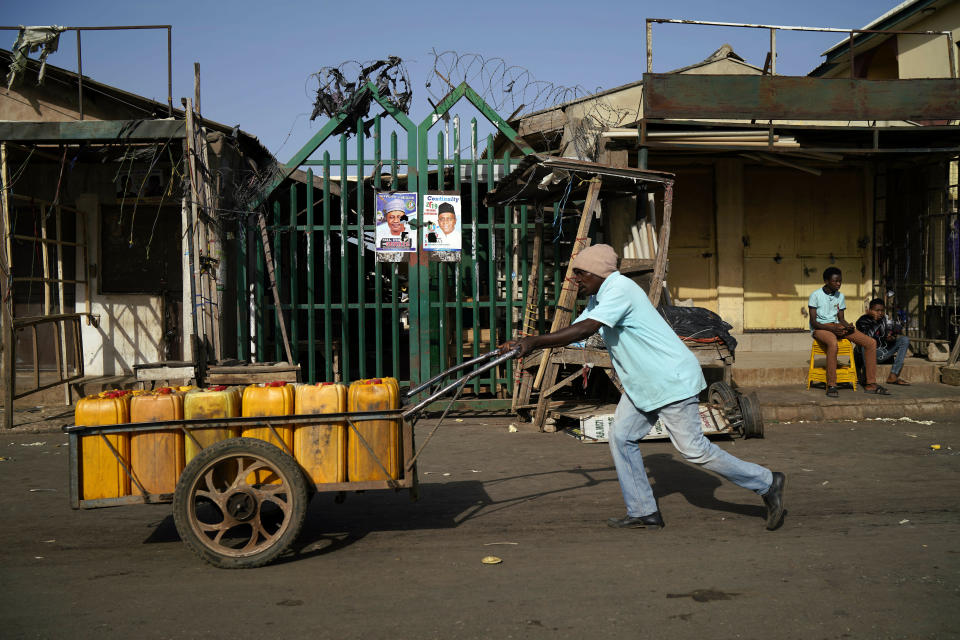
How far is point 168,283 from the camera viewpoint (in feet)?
32.6

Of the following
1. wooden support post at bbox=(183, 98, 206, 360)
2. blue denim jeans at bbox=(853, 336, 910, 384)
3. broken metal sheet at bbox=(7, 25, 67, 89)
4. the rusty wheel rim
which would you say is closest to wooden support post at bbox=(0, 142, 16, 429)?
broken metal sheet at bbox=(7, 25, 67, 89)

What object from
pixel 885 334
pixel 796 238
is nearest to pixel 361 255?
pixel 885 334

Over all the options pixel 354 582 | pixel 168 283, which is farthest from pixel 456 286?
pixel 354 582

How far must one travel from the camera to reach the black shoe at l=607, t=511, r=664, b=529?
15.3 feet

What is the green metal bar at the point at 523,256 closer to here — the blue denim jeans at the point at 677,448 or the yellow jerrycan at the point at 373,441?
the blue denim jeans at the point at 677,448

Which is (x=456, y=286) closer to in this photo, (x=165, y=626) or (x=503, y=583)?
(x=503, y=583)

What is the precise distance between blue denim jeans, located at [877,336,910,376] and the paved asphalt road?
3.90 metres

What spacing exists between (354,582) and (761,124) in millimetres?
8515

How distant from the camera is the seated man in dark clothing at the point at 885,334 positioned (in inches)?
388

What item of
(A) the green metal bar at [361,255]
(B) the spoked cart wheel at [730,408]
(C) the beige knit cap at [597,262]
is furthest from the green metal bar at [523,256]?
(C) the beige knit cap at [597,262]

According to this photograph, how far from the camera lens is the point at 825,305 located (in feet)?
30.7

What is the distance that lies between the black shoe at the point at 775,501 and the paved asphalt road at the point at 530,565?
0.10 meters

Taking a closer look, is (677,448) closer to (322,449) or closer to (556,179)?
(322,449)

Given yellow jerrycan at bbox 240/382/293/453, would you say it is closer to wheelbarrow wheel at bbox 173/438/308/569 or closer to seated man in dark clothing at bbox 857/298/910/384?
wheelbarrow wheel at bbox 173/438/308/569
